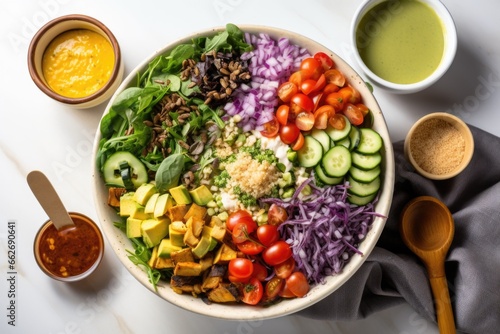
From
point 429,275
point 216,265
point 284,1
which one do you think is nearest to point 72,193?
point 216,265

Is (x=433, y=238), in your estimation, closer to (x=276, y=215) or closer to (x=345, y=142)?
(x=345, y=142)

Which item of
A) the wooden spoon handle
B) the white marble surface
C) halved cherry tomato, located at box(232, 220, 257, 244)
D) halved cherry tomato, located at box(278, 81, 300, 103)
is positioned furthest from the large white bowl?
the wooden spoon handle

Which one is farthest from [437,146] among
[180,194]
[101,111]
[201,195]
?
[101,111]

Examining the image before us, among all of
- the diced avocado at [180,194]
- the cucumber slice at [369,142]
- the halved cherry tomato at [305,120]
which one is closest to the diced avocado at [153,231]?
the diced avocado at [180,194]

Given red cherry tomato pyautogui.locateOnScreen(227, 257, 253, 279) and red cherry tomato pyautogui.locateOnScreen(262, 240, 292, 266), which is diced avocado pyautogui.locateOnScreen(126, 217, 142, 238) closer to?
red cherry tomato pyautogui.locateOnScreen(227, 257, 253, 279)

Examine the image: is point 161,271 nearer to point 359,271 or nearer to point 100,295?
point 100,295

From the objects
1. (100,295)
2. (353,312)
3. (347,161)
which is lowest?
(353,312)
